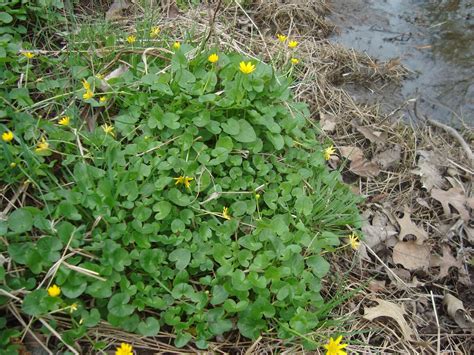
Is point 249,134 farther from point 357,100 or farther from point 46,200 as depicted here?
point 357,100

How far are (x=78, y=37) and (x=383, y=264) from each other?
2.19 metres

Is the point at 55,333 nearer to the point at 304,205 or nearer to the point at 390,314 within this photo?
the point at 304,205

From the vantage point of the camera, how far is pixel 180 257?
1.90 meters

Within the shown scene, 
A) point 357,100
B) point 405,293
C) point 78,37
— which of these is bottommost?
point 405,293

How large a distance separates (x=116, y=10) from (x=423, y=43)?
271cm

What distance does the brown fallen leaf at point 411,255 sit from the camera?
93.4 inches

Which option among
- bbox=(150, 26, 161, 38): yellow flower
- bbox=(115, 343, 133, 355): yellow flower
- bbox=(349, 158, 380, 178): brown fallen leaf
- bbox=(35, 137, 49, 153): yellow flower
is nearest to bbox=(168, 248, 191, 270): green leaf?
bbox=(115, 343, 133, 355): yellow flower

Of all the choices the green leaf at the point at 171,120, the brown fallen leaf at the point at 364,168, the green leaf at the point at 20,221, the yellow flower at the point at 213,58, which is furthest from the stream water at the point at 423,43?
the green leaf at the point at 20,221

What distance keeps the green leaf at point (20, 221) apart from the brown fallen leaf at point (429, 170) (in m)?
2.21

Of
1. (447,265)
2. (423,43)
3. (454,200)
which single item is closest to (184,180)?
(447,265)

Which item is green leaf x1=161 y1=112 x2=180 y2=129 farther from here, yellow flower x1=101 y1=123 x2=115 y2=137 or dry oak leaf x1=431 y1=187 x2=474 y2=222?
dry oak leaf x1=431 y1=187 x2=474 y2=222

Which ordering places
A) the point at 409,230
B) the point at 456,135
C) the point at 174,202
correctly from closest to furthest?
1. the point at 174,202
2. the point at 409,230
3. the point at 456,135

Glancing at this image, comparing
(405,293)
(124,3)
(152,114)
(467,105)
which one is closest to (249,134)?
(152,114)

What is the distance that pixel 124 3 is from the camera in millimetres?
3266
